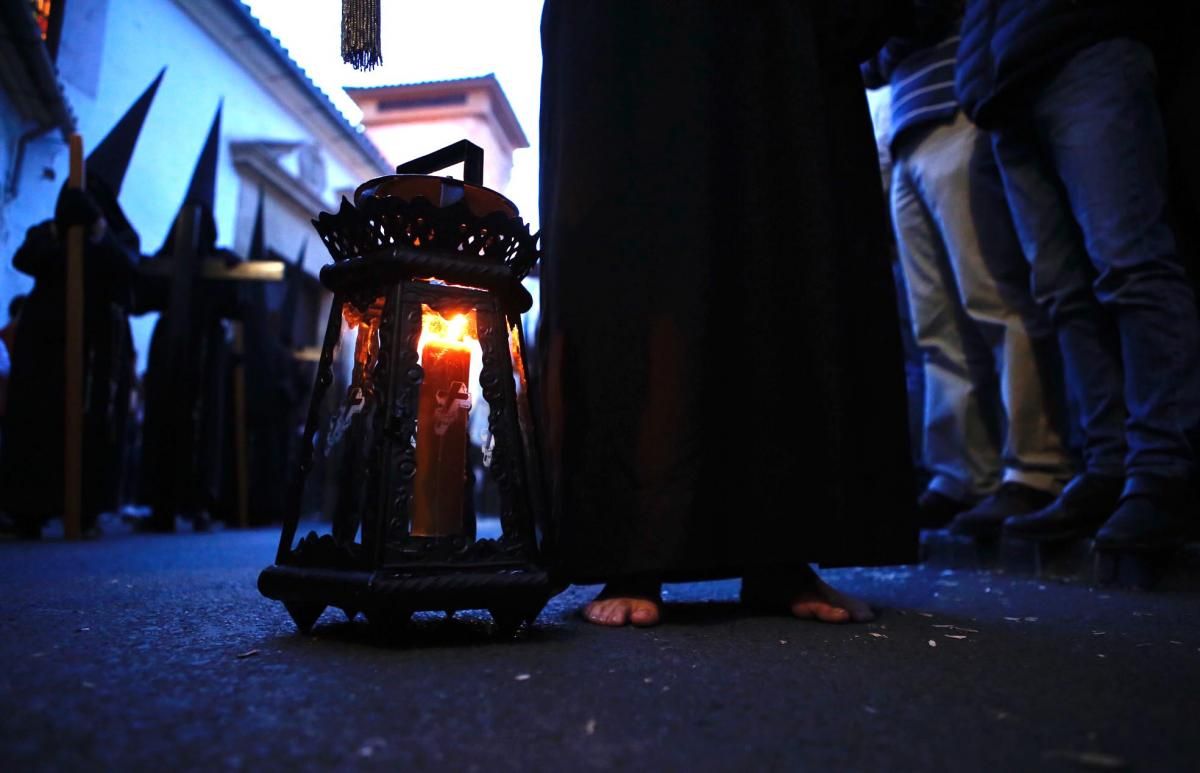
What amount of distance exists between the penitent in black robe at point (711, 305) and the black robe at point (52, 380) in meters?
3.13

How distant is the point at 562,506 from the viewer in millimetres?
971

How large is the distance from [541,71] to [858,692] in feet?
3.27

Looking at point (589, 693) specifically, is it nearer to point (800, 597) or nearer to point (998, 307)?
point (800, 597)

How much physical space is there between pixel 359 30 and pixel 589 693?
0.97m

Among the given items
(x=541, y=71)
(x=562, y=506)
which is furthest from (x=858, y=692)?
(x=541, y=71)

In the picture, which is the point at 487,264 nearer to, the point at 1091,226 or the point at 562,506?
the point at 562,506

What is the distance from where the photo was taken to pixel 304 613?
800 millimetres

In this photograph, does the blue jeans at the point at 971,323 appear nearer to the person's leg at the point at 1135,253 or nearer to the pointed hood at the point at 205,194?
the person's leg at the point at 1135,253

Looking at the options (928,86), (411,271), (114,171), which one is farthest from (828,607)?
(114,171)

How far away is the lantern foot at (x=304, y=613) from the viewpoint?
793 mm

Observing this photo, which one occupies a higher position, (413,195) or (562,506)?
(413,195)

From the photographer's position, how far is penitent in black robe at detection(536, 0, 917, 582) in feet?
3.13

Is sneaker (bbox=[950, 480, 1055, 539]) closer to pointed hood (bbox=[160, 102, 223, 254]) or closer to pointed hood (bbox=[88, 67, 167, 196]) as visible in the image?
pointed hood (bbox=[88, 67, 167, 196])

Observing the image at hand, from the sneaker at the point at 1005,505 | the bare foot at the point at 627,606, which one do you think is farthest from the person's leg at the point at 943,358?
the bare foot at the point at 627,606
